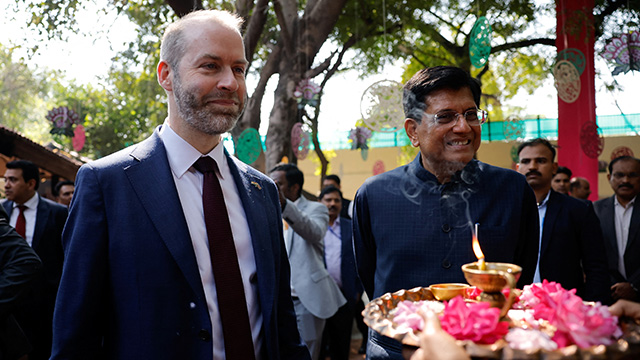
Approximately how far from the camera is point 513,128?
9656mm

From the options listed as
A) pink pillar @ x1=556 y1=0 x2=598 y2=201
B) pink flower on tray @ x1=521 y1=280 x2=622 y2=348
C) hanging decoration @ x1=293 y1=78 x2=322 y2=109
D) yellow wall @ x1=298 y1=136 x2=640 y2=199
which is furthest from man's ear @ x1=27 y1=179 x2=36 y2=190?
yellow wall @ x1=298 y1=136 x2=640 y2=199

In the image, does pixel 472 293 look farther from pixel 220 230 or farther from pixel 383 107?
pixel 383 107

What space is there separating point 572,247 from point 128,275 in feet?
10.5

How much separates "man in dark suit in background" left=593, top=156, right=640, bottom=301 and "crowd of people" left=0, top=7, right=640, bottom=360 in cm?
296

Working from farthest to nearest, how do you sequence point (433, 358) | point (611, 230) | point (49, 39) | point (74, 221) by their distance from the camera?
point (49, 39)
point (611, 230)
point (74, 221)
point (433, 358)

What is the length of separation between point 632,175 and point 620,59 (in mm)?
1536

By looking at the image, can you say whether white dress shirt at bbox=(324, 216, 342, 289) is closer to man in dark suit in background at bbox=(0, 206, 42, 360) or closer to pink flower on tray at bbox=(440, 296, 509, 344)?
man in dark suit in background at bbox=(0, 206, 42, 360)

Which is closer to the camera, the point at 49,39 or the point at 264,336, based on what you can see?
the point at 264,336

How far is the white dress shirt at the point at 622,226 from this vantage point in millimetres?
4918

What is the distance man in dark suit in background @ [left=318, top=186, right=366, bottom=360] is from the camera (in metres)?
5.66

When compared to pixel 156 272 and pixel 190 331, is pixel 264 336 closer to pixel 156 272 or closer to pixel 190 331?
pixel 190 331

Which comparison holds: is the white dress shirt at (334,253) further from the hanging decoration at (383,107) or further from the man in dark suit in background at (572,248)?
the man in dark suit in background at (572,248)

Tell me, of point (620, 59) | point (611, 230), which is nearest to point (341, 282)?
point (611, 230)

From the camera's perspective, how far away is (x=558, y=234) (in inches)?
148
